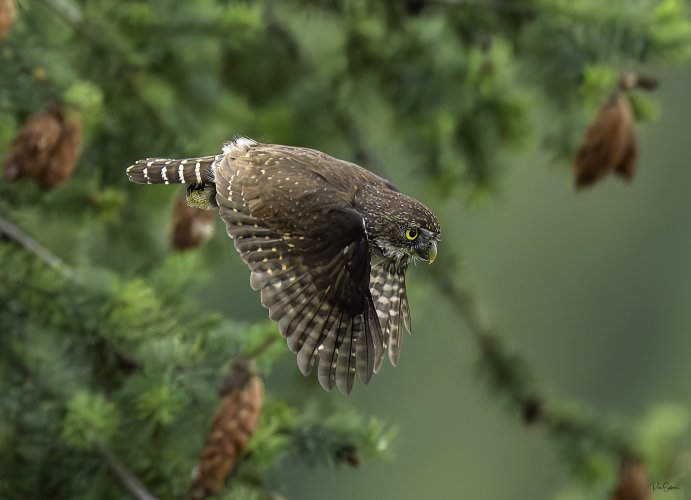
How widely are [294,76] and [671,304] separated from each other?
2442cm

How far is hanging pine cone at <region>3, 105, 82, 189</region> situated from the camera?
3.42 m

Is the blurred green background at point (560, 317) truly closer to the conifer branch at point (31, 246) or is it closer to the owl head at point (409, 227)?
the conifer branch at point (31, 246)

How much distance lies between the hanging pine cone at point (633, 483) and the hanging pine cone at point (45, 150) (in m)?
1.81

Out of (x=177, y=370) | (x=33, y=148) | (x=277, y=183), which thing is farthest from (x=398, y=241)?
(x=33, y=148)

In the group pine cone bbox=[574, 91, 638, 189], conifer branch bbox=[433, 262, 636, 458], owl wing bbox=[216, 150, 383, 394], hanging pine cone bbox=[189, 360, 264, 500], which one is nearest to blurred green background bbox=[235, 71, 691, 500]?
conifer branch bbox=[433, 262, 636, 458]

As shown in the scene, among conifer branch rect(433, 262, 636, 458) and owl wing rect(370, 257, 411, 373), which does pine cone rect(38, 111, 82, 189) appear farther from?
conifer branch rect(433, 262, 636, 458)

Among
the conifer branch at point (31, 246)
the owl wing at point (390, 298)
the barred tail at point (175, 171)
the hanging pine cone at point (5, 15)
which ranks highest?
the owl wing at point (390, 298)

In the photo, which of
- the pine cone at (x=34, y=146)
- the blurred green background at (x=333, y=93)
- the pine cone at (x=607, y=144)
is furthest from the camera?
the blurred green background at (x=333, y=93)

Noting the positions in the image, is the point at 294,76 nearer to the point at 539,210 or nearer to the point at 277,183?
the point at 277,183

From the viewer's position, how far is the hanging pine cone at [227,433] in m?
3.13

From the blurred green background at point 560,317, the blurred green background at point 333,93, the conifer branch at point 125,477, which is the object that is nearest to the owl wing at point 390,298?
the blurred green background at point 333,93

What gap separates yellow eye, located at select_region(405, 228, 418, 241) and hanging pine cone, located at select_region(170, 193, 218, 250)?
2.16ft

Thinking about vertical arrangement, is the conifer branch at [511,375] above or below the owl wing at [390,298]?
above

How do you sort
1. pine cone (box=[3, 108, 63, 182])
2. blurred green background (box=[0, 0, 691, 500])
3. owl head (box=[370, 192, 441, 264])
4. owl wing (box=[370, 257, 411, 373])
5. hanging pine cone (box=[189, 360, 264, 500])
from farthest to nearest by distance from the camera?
blurred green background (box=[0, 0, 691, 500]) < owl wing (box=[370, 257, 411, 373]) < pine cone (box=[3, 108, 63, 182]) < owl head (box=[370, 192, 441, 264]) < hanging pine cone (box=[189, 360, 264, 500])
